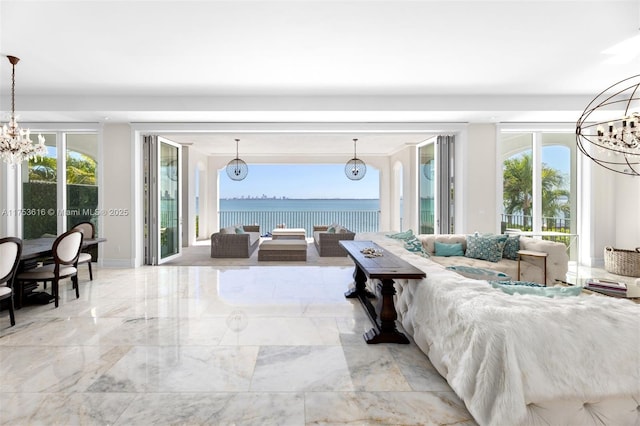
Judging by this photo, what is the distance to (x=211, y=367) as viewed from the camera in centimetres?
241

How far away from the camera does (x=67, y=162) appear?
6406mm

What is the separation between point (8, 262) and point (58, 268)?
2.52ft

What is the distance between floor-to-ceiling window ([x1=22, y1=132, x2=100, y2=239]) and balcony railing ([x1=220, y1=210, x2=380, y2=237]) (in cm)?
516

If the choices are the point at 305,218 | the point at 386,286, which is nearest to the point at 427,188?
the point at 386,286

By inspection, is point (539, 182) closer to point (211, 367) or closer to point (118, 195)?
point (211, 367)

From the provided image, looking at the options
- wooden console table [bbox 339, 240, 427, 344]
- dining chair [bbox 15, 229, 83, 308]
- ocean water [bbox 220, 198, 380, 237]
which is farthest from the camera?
ocean water [bbox 220, 198, 380, 237]

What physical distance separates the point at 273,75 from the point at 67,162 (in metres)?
4.91

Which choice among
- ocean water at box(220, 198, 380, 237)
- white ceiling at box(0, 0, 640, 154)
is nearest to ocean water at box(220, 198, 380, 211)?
ocean water at box(220, 198, 380, 237)

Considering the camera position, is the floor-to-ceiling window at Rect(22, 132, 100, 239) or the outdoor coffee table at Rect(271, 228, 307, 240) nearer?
the floor-to-ceiling window at Rect(22, 132, 100, 239)

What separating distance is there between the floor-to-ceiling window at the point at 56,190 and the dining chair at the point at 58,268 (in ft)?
8.74

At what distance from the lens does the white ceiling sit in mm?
2854

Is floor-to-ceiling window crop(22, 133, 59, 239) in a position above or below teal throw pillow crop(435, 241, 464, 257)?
above

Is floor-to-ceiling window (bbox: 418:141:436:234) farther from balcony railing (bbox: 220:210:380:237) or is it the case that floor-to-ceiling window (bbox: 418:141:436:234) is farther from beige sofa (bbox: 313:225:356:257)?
balcony railing (bbox: 220:210:380:237)

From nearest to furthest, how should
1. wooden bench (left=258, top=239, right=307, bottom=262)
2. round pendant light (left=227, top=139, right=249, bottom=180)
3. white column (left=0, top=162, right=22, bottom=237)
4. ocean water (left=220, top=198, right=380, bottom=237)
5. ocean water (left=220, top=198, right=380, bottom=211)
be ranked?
white column (left=0, top=162, right=22, bottom=237)
wooden bench (left=258, top=239, right=307, bottom=262)
round pendant light (left=227, top=139, right=249, bottom=180)
ocean water (left=220, top=198, right=380, bottom=237)
ocean water (left=220, top=198, right=380, bottom=211)
